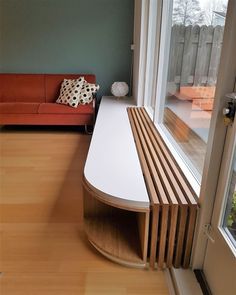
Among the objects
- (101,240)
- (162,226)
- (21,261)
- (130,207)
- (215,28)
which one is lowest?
(21,261)

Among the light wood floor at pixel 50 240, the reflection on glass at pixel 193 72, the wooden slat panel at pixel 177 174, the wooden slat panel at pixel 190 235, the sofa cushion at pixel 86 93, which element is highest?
the reflection on glass at pixel 193 72

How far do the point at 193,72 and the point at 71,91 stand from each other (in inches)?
91.4

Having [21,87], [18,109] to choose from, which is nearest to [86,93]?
[18,109]

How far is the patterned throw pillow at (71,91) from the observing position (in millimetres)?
3855

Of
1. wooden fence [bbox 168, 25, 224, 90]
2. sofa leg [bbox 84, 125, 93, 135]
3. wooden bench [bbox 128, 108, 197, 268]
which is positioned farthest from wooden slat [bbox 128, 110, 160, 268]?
sofa leg [bbox 84, 125, 93, 135]

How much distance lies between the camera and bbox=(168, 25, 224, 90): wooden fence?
1634 mm

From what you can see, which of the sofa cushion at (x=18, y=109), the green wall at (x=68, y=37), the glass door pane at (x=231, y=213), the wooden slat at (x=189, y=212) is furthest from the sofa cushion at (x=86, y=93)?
the glass door pane at (x=231, y=213)

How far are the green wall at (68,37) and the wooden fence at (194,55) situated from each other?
1875 mm

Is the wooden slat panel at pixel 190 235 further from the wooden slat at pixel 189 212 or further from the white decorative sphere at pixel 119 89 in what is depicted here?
the white decorative sphere at pixel 119 89

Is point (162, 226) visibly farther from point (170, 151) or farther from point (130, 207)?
point (170, 151)

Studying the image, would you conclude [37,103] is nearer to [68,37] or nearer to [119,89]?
[68,37]

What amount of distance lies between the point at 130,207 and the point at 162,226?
0.21 meters

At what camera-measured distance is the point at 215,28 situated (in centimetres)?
162

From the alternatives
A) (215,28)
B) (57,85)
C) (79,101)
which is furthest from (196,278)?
(57,85)
